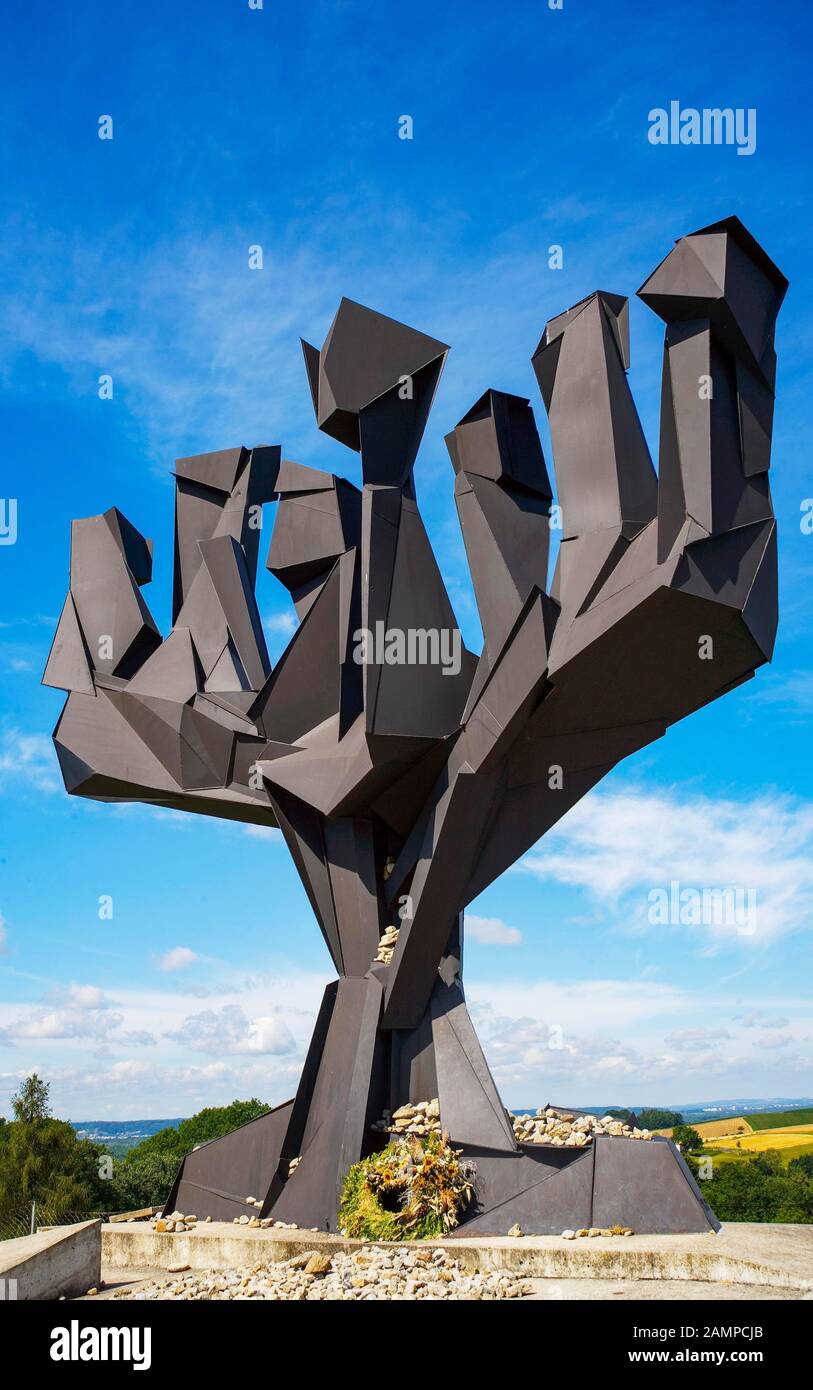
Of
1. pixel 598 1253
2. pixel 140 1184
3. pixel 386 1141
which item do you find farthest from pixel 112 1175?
pixel 598 1253

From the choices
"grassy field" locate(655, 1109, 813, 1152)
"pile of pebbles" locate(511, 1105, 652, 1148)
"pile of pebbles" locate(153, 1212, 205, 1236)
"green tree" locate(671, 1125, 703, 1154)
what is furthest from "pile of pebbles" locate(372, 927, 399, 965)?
"grassy field" locate(655, 1109, 813, 1152)

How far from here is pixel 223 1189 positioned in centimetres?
1275

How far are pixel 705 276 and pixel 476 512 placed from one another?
11.9ft

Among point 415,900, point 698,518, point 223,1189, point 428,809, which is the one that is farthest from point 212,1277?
point 698,518

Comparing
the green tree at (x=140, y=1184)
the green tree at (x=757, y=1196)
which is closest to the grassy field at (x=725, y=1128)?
the green tree at (x=757, y=1196)

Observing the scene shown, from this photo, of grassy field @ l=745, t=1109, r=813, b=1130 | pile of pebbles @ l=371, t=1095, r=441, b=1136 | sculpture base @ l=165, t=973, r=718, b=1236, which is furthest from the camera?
grassy field @ l=745, t=1109, r=813, b=1130

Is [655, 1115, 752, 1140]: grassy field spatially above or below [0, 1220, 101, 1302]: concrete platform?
below

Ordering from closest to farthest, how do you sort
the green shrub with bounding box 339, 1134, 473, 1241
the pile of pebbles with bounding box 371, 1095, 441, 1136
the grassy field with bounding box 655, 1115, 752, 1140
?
the green shrub with bounding box 339, 1134, 473, 1241 < the pile of pebbles with bounding box 371, 1095, 441, 1136 < the grassy field with bounding box 655, 1115, 752, 1140

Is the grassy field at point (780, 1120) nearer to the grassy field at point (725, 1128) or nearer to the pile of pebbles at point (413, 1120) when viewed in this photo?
the grassy field at point (725, 1128)

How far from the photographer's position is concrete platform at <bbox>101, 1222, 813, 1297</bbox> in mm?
8477

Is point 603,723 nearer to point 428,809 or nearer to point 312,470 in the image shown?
point 428,809

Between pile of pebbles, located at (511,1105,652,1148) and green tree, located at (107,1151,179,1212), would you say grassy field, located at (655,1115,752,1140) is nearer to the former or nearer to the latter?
green tree, located at (107,1151,179,1212)

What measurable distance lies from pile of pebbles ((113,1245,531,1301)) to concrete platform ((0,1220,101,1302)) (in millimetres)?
395

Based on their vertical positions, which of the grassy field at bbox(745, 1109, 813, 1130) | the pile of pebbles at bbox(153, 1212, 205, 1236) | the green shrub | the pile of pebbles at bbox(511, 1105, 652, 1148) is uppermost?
the pile of pebbles at bbox(511, 1105, 652, 1148)
